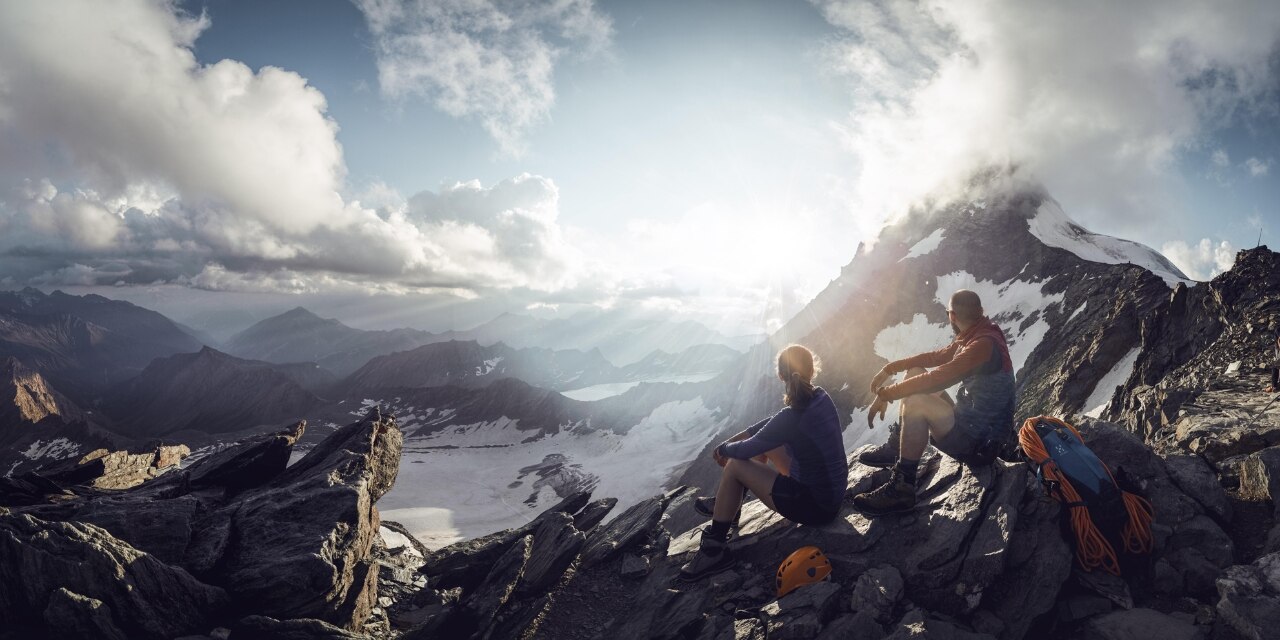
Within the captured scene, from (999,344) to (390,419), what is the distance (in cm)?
1636

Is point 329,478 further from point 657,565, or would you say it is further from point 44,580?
point 657,565

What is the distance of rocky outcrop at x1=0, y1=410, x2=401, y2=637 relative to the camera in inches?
300

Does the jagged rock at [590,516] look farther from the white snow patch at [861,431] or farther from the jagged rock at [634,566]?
the white snow patch at [861,431]

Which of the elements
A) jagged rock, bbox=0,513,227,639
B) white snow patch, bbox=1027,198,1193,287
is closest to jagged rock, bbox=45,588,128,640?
jagged rock, bbox=0,513,227,639

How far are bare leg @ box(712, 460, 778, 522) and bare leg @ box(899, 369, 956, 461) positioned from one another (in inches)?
89.0

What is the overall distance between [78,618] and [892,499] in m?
12.3

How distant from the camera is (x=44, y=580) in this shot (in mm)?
7566

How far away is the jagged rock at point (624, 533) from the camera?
37.9ft

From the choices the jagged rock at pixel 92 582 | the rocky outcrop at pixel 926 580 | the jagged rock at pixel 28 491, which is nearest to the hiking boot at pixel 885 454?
the rocky outcrop at pixel 926 580

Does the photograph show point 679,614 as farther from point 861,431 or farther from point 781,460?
point 861,431

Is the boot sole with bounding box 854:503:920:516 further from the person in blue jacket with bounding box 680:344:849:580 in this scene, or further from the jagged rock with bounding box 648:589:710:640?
the jagged rock with bounding box 648:589:710:640

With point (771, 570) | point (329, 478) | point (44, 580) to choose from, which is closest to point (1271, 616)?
point (771, 570)

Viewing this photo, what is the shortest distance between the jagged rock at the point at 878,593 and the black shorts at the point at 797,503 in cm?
130

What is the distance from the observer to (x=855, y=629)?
671 centimetres
